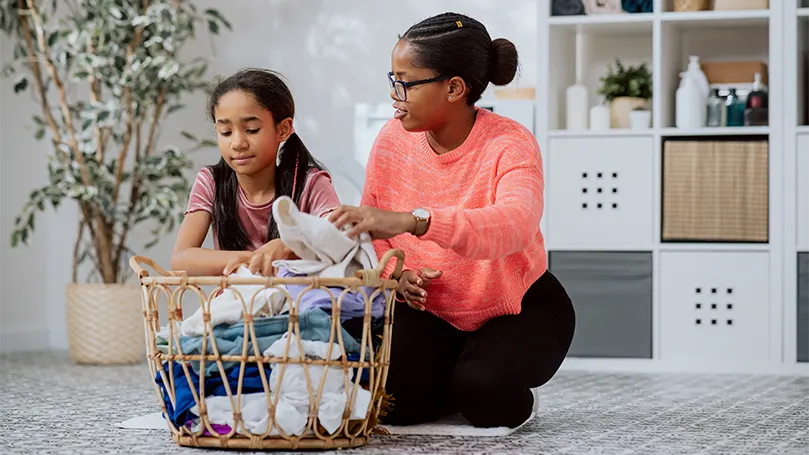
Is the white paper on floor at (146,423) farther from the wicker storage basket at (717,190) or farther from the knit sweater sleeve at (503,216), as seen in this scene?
the wicker storage basket at (717,190)

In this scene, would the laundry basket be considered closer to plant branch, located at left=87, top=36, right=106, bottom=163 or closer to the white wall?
plant branch, located at left=87, top=36, right=106, bottom=163

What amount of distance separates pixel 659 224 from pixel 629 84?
0.47m

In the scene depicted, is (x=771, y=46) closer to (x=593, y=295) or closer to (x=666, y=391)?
(x=593, y=295)

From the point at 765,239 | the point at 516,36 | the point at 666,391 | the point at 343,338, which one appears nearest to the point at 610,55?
the point at 516,36

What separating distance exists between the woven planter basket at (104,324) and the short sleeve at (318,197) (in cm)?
167

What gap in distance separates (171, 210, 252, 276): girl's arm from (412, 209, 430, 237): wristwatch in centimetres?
35

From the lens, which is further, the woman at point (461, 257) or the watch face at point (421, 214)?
the woman at point (461, 257)

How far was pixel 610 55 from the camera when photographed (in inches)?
146

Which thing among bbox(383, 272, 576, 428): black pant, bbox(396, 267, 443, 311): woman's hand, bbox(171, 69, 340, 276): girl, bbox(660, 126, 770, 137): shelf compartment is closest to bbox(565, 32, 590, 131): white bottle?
bbox(660, 126, 770, 137): shelf compartment

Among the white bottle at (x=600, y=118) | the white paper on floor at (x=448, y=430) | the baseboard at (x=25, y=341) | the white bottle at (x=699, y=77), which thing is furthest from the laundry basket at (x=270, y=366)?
the baseboard at (x=25, y=341)

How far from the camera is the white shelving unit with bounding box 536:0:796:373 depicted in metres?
3.21

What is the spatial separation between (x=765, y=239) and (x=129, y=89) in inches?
81.9

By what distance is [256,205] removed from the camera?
6.68ft

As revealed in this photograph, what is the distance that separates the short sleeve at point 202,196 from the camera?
2035mm
